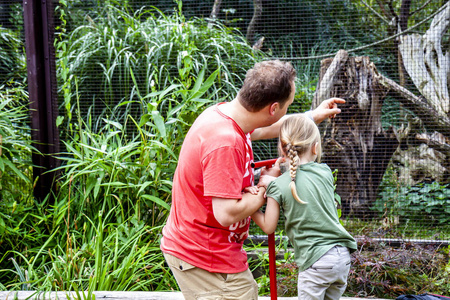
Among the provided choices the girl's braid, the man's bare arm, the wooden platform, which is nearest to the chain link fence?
the wooden platform

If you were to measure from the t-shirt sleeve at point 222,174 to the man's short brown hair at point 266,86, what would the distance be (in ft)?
0.67

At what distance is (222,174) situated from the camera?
5.12 feet

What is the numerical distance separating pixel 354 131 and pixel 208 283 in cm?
278

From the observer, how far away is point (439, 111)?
183 inches

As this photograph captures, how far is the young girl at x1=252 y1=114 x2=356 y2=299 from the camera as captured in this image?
5.80 feet

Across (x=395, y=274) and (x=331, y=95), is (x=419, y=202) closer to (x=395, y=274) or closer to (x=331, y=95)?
(x=331, y=95)

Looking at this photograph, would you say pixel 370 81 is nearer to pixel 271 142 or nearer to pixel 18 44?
pixel 271 142

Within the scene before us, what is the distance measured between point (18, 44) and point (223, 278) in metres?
3.99

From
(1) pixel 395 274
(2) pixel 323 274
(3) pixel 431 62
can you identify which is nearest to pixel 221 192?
(2) pixel 323 274

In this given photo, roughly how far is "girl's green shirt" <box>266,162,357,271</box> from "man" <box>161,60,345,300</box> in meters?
0.10

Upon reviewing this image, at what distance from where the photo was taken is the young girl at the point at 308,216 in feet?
5.80

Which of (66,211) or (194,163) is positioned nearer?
(194,163)

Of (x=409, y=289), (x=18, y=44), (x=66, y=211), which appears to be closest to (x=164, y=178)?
(x=66, y=211)

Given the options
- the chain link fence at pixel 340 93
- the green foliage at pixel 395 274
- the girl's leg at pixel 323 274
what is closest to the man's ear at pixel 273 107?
the girl's leg at pixel 323 274
